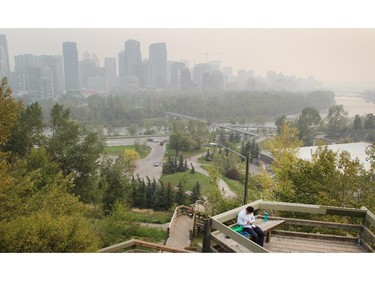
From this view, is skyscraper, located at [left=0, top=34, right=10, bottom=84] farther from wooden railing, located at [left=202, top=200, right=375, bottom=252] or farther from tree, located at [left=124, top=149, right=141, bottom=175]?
wooden railing, located at [left=202, top=200, right=375, bottom=252]

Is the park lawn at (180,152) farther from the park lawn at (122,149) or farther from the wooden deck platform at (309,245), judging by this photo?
the wooden deck platform at (309,245)

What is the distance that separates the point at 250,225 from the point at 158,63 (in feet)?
53.7

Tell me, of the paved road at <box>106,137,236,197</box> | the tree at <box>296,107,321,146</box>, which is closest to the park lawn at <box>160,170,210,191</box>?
the paved road at <box>106,137,236,197</box>

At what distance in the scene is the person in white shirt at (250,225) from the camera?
13.1 ft

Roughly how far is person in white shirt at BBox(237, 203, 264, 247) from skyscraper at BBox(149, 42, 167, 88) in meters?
12.8

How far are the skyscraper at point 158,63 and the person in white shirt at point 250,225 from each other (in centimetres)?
1277

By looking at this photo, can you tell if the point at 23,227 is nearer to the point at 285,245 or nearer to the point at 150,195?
the point at 285,245

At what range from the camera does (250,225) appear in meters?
4.04

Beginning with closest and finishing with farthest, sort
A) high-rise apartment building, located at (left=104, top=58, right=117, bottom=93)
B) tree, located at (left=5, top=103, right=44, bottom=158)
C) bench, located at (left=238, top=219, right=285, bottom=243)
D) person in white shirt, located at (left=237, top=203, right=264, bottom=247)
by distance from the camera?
1. person in white shirt, located at (left=237, top=203, right=264, bottom=247)
2. bench, located at (left=238, top=219, right=285, bottom=243)
3. tree, located at (left=5, top=103, right=44, bottom=158)
4. high-rise apartment building, located at (left=104, top=58, right=117, bottom=93)

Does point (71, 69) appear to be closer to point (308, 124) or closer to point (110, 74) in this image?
point (110, 74)

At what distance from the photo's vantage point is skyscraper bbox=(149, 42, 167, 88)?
16.2 m

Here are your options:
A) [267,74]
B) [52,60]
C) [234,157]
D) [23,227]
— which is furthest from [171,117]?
[23,227]

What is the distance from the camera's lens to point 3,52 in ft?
37.6

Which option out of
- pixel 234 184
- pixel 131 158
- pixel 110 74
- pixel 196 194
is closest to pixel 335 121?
pixel 234 184
